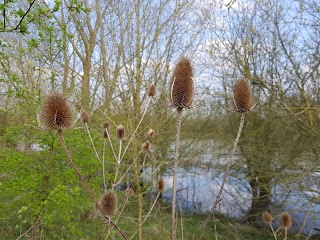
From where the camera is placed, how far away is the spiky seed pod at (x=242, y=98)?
183 centimetres

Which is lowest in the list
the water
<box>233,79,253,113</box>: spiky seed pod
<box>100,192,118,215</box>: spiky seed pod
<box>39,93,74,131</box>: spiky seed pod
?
the water

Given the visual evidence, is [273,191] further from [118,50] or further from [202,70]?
[118,50]

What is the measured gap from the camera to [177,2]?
32.1 feet

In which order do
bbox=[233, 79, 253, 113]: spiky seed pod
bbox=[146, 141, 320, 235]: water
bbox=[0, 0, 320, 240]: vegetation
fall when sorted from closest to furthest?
bbox=[233, 79, 253, 113]: spiky seed pod → bbox=[0, 0, 320, 240]: vegetation → bbox=[146, 141, 320, 235]: water

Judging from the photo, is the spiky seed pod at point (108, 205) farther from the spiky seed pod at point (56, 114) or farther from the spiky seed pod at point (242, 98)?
the spiky seed pod at point (242, 98)

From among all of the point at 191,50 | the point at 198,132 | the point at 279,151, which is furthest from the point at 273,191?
the point at 191,50

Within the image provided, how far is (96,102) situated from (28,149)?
145 inches

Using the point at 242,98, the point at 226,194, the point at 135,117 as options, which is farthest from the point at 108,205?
the point at 226,194

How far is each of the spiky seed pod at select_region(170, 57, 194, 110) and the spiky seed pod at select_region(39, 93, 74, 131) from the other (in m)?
0.59

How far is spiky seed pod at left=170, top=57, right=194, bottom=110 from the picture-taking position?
1.67 meters

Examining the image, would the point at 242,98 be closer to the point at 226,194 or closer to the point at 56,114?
the point at 56,114

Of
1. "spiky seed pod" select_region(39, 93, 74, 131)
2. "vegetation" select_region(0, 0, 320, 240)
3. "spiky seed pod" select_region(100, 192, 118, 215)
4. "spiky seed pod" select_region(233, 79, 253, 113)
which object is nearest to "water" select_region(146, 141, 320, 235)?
A: "vegetation" select_region(0, 0, 320, 240)

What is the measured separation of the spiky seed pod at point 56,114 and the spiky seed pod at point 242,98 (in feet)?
3.10

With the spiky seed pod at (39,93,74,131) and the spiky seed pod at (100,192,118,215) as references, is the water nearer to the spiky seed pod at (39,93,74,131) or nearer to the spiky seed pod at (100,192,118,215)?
the spiky seed pod at (100,192,118,215)
